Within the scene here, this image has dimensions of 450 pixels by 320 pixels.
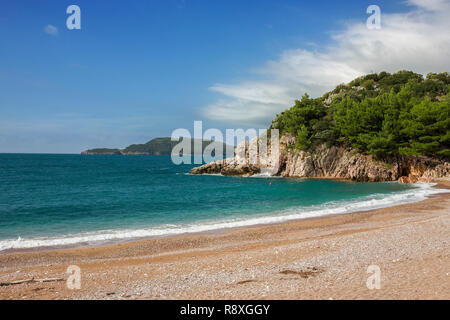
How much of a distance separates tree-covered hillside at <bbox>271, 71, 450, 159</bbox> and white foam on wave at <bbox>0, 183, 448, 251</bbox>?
18177 millimetres

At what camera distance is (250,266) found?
11.6 meters

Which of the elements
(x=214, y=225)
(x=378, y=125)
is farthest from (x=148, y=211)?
(x=378, y=125)

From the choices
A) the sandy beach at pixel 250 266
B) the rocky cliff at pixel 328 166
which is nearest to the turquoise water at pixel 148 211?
the sandy beach at pixel 250 266

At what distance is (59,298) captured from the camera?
8906 millimetres

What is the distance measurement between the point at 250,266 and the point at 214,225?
34.1 feet

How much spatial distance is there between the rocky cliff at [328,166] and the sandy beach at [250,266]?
35529mm

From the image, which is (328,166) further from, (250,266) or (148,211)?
(250,266)

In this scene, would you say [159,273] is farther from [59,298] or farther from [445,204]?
[445,204]

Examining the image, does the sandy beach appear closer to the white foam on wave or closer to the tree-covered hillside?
the white foam on wave

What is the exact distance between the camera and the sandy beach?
889 centimetres

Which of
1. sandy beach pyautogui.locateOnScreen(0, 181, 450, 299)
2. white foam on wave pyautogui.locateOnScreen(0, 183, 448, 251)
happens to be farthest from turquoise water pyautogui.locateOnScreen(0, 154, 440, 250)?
sandy beach pyautogui.locateOnScreen(0, 181, 450, 299)

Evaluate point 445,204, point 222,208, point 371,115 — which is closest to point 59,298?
point 222,208
